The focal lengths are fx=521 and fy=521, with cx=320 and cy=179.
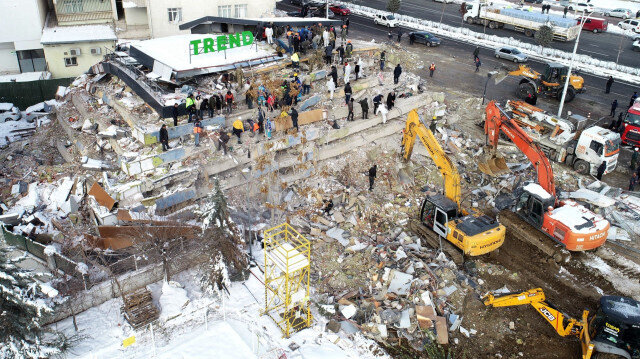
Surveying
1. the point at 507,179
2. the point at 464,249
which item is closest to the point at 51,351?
the point at 464,249

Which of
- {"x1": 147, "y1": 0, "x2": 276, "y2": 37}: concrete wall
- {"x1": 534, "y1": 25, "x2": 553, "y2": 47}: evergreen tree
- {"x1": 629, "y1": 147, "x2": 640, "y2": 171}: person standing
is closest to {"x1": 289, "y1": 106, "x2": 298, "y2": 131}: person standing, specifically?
{"x1": 147, "y1": 0, "x2": 276, "y2": 37}: concrete wall

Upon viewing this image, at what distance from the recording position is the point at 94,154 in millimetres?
22875

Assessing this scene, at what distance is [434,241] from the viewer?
64.9ft

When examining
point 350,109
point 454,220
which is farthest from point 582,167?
point 350,109

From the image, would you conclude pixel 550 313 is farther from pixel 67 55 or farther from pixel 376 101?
pixel 67 55

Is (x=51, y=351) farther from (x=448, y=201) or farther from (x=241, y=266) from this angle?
(x=448, y=201)

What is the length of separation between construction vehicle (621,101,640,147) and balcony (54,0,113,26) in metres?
32.9

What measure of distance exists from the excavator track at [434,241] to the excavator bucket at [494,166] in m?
5.78

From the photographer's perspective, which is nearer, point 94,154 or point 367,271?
point 367,271

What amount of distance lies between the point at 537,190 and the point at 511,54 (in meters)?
19.5

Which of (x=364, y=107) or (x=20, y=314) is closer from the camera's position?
(x=20, y=314)

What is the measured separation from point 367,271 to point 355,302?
1.59 meters

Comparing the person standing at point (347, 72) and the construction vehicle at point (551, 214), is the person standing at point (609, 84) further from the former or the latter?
the person standing at point (347, 72)

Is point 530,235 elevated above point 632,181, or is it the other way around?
point 632,181
